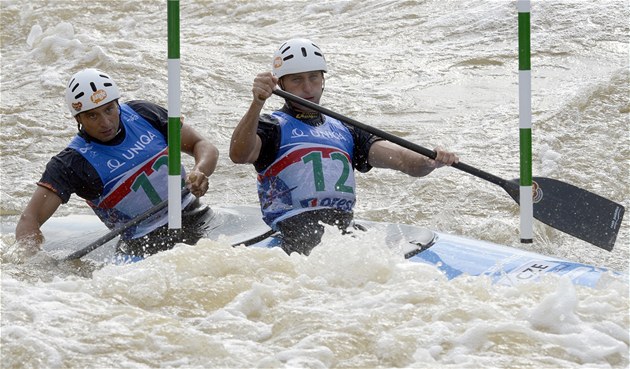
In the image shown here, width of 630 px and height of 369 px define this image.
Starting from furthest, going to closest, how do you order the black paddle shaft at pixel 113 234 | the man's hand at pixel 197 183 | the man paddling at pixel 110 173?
the man paddling at pixel 110 173 → the black paddle shaft at pixel 113 234 → the man's hand at pixel 197 183

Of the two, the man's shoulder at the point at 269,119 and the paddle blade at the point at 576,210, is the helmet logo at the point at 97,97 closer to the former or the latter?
the man's shoulder at the point at 269,119

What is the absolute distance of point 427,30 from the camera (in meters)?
10.7

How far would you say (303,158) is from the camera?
4.76 m

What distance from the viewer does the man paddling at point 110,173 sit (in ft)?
15.8

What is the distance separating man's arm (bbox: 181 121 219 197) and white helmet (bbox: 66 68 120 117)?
42cm

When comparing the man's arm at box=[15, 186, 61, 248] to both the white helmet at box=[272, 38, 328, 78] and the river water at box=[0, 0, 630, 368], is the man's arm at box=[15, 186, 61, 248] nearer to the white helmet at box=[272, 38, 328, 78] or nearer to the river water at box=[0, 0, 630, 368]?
the river water at box=[0, 0, 630, 368]

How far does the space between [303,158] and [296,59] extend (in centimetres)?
45

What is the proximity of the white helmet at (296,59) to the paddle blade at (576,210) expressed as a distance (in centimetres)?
104

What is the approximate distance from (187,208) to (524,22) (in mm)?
1779

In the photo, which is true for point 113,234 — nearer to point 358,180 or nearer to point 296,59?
point 296,59

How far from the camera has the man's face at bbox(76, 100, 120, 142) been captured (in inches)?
195

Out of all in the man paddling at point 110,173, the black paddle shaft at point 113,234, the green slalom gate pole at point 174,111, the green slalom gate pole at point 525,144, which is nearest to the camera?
the green slalom gate pole at point 174,111

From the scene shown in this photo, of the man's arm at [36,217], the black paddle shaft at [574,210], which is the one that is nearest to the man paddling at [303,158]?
the black paddle shaft at [574,210]

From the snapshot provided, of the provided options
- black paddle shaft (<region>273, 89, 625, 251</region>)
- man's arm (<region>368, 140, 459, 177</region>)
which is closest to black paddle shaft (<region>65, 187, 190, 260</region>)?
man's arm (<region>368, 140, 459, 177</region>)
